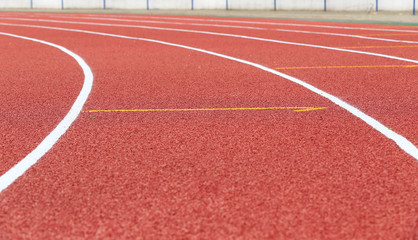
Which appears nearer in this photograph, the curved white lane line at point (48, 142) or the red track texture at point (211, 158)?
the red track texture at point (211, 158)

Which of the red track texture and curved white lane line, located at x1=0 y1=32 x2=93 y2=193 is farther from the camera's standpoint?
curved white lane line, located at x1=0 y1=32 x2=93 y2=193

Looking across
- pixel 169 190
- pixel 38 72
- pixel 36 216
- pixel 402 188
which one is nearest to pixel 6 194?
pixel 36 216

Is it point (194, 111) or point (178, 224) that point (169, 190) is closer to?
point (178, 224)

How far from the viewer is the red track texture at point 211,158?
10.8 ft

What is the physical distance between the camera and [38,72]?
353 inches

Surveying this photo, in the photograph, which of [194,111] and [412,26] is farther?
[412,26]

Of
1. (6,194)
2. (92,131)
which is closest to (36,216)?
(6,194)

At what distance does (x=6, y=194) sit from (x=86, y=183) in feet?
1.63

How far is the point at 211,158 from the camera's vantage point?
176 inches

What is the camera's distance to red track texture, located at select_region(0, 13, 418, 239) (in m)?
3.28

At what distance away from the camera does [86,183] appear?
3.94 meters

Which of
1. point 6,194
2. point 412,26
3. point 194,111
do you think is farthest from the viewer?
point 412,26

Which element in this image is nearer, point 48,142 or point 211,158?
point 211,158

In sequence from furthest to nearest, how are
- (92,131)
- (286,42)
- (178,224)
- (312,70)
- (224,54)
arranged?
(286,42) < (224,54) < (312,70) < (92,131) < (178,224)
